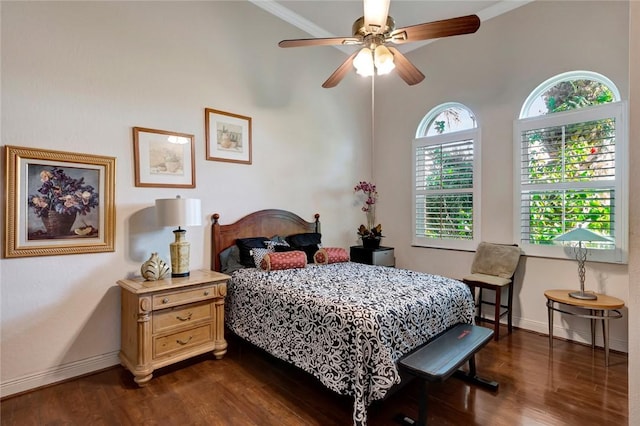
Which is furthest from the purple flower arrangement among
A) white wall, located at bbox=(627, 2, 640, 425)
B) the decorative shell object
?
white wall, located at bbox=(627, 2, 640, 425)

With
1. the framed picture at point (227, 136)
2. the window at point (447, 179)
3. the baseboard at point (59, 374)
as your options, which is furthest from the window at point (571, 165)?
the baseboard at point (59, 374)

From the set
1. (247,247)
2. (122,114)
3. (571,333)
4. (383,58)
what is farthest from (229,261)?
(571,333)

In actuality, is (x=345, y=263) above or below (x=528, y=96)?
below

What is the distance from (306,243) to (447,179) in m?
2.06

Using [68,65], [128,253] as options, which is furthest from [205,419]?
[68,65]

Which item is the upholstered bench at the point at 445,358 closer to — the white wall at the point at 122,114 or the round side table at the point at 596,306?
the round side table at the point at 596,306

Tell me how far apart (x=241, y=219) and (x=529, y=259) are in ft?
10.6

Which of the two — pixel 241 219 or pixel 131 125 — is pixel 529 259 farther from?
pixel 131 125

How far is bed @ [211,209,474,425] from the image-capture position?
1880 millimetres

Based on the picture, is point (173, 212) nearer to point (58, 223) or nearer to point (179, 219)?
point (179, 219)

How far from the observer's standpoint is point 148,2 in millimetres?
2955

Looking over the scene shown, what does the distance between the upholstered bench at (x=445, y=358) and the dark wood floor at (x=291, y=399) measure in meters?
0.16

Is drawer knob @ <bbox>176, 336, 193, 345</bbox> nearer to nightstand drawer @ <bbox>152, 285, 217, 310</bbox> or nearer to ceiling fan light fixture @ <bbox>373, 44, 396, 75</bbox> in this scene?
nightstand drawer @ <bbox>152, 285, 217, 310</bbox>

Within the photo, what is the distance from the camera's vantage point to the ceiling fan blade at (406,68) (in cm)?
261
